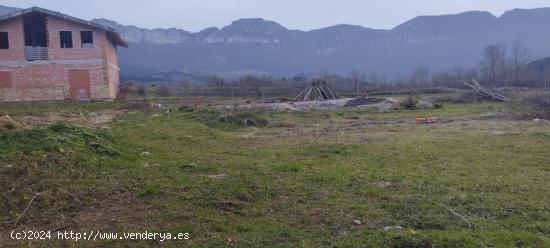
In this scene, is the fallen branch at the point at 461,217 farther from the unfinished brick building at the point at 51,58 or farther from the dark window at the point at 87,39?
the dark window at the point at 87,39

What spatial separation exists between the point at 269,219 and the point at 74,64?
24557 mm

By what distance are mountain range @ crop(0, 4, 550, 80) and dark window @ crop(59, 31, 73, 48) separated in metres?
92.8

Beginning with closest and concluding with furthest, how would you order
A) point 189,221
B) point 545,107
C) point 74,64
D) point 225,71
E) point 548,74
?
point 189,221
point 545,107
point 74,64
point 548,74
point 225,71

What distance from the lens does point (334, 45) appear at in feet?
526

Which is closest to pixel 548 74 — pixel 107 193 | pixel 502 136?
pixel 502 136

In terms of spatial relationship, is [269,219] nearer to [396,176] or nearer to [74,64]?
[396,176]

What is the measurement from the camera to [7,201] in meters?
5.83

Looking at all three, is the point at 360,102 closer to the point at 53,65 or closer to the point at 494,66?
the point at 53,65

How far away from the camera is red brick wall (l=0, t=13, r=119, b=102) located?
26.3 metres

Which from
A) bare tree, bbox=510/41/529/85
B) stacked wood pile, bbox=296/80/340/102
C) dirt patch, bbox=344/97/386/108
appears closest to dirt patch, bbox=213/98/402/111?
dirt patch, bbox=344/97/386/108

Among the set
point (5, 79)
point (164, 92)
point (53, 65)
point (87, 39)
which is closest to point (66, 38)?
point (87, 39)

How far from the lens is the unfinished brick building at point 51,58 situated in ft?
86.2

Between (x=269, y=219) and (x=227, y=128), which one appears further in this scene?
(x=227, y=128)

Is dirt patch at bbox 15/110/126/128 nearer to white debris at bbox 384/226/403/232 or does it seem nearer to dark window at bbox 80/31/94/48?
white debris at bbox 384/226/403/232
